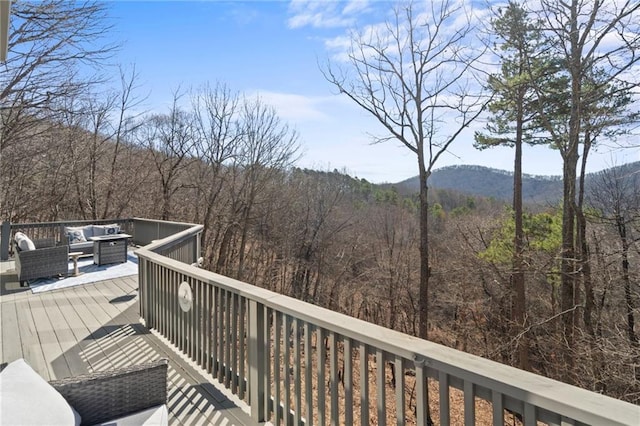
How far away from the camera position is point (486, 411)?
10.1m

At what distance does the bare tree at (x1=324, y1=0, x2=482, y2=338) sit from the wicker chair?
11625mm

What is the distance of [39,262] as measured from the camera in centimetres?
655

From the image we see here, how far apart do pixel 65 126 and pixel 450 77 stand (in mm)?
13769

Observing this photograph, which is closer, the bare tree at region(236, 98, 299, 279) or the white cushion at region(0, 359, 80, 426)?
the white cushion at region(0, 359, 80, 426)

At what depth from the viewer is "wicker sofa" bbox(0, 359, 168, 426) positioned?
1466 mm

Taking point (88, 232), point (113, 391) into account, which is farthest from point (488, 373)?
point (88, 232)

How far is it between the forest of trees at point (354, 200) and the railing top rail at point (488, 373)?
8456 millimetres

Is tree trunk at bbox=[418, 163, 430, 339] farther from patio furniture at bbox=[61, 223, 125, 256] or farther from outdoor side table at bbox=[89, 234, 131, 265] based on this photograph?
patio furniture at bbox=[61, 223, 125, 256]

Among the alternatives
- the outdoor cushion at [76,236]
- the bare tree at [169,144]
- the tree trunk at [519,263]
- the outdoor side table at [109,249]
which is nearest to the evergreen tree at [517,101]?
the tree trunk at [519,263]

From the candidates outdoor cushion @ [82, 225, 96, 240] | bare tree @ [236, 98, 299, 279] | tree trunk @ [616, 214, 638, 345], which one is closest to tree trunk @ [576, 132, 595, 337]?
tree trunk @ [616, 214, 638, 345]

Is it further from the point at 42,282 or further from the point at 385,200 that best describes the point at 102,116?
Result: the point at 385,200

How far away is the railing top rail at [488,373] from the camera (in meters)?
1.10

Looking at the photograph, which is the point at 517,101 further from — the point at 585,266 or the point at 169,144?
the point at 169,144

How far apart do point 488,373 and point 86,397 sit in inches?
75.0
